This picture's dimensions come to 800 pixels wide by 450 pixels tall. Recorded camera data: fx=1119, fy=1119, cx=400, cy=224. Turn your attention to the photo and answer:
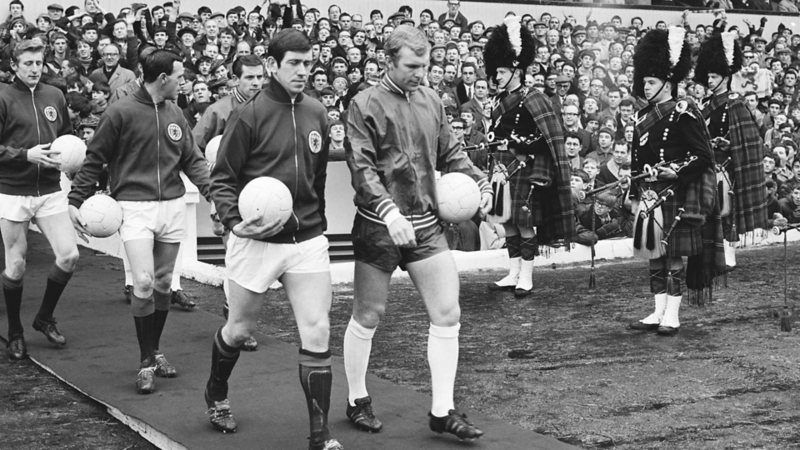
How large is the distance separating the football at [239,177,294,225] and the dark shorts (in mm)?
567

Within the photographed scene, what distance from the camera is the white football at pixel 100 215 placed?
21.2ft

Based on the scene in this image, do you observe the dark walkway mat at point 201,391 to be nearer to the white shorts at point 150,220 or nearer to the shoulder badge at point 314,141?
the white shorts at point 150,220

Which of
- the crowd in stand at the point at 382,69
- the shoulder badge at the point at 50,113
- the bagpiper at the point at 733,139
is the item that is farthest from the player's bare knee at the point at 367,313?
the bagpiper at the point at 733,139

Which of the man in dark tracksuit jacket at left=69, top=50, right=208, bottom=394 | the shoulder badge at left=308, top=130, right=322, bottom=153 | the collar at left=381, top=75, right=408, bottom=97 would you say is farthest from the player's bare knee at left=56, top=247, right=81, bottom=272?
the collar at left=381, top=75, right=408, bottom=97

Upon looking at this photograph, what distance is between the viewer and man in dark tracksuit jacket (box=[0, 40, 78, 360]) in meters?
7.67

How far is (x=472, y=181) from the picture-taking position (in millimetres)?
5773

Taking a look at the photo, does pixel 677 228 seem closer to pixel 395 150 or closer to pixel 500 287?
pixel 500 287

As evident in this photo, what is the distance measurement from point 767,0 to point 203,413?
74.4 feet

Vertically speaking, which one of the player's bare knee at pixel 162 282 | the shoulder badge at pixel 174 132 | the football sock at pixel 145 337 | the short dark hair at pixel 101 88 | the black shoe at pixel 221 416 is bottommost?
the black shoe at pixel 221 416

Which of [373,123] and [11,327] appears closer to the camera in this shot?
[373,123]

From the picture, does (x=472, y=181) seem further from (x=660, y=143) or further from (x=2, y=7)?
(x=2, y=7)

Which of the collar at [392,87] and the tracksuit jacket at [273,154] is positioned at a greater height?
the collar at [392,87]

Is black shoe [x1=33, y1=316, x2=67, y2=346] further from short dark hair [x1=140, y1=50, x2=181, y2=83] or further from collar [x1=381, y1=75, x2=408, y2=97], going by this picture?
collar [x1=381, y1=75, x2=408, y2=97]

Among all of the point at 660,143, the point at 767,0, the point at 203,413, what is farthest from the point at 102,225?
the point at 767,0
